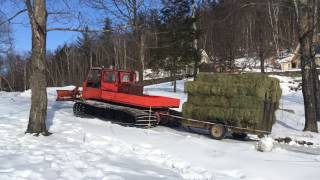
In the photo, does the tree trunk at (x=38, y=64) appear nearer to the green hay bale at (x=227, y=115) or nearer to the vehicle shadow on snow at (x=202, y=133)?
the green hay bale at (x=227, y=115)

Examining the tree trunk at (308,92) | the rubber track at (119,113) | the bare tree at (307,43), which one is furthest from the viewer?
the tree trunk at (308,92)

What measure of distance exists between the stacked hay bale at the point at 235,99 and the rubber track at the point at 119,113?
155 centimetres

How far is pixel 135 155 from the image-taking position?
11.9 m

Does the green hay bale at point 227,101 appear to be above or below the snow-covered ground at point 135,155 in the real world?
above

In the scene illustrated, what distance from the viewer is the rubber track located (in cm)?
1752

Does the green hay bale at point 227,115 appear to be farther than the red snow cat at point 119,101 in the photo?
No

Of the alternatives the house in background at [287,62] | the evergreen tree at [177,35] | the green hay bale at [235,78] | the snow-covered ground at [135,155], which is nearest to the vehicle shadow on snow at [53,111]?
the snow-covered ground at [135,155]

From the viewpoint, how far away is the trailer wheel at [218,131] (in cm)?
1584

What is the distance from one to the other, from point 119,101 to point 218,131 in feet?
14.7

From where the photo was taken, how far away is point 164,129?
17.5 metres

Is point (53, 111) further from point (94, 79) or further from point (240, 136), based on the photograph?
point (240, 136)

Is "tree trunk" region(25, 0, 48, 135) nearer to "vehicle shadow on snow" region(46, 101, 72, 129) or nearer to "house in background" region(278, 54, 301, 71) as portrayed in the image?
"vehicle shadow on snow" region(46, 101, 72, 129)

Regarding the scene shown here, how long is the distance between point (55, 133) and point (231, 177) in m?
6.07

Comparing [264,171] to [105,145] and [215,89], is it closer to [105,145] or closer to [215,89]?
[105,145]
